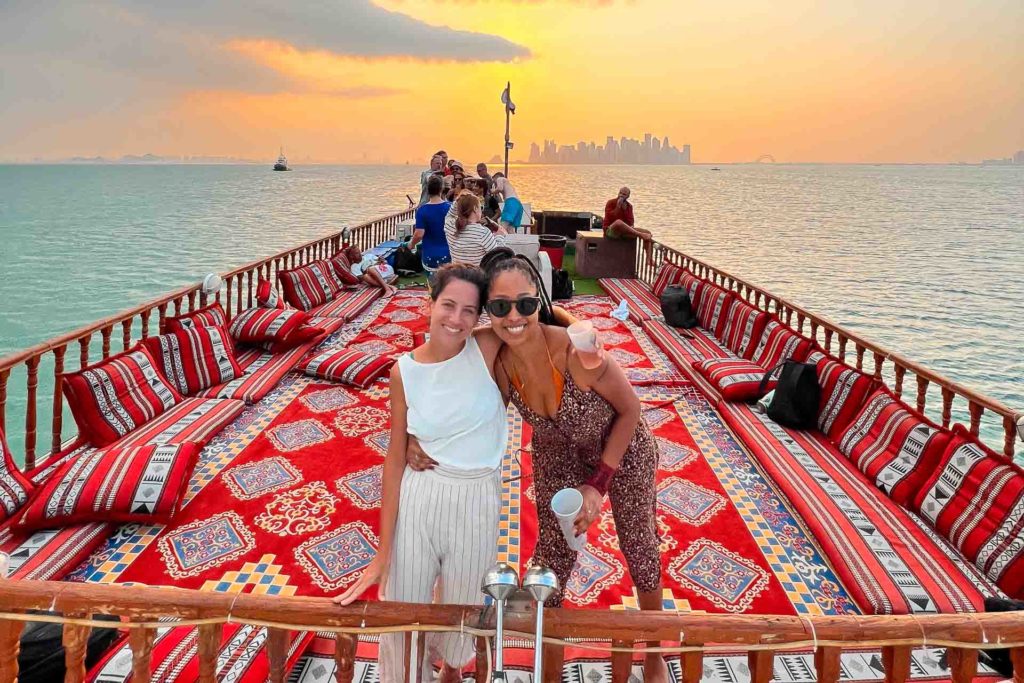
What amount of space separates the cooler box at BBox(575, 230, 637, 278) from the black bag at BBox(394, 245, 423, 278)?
121 inches

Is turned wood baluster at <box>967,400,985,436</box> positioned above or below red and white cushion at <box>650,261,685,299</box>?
above

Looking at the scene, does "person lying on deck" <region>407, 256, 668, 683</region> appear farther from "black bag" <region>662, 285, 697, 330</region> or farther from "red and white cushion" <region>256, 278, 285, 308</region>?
"black bag" <region>662, 285, 697, 330</region>

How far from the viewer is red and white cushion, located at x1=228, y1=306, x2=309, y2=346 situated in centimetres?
672

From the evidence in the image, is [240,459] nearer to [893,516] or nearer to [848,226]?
[893,516]

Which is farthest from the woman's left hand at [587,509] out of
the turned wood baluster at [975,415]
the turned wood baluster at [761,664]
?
the turned wood baluster at [975,415]

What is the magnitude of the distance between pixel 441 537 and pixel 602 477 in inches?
23.3

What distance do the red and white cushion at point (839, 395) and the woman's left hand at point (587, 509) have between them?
3.40m

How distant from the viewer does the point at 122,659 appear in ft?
8.32

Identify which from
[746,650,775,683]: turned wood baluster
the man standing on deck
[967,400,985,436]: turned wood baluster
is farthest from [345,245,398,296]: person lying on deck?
[746,650,775,683]: turned wood baluster

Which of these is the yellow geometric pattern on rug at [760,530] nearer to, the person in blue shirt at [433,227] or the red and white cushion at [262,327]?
the person in blue shirt at [433,227]

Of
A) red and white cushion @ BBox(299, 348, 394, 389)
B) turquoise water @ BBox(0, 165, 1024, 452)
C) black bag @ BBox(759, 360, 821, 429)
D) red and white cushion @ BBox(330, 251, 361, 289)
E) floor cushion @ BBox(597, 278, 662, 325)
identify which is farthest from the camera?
turquoise water @ BBox(0, 165, 1024, 452)

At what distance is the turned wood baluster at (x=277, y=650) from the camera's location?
174 centimetres

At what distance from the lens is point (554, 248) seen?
11.5 meters

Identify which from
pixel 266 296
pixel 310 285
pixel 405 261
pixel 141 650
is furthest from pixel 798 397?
pixel 405 261
